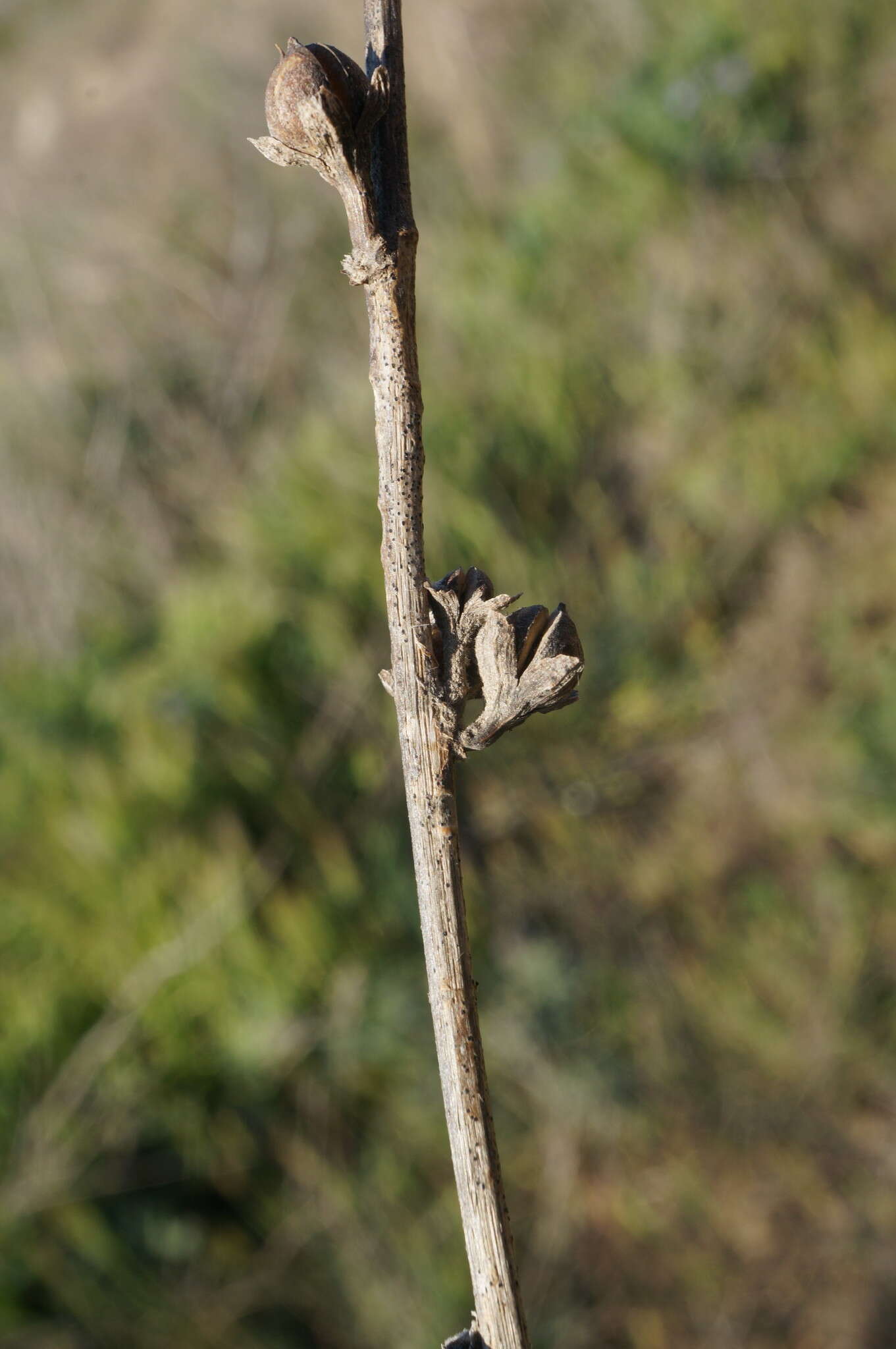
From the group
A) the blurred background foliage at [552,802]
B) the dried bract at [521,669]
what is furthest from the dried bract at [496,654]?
the blurred background foliage at [552,802]

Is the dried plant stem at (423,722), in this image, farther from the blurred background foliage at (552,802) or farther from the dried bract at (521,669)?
the blurred background foliage at (552,802)

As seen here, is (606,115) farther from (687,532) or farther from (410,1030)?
(410,1030)

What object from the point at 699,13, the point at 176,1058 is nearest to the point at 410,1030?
the point at 176,1058

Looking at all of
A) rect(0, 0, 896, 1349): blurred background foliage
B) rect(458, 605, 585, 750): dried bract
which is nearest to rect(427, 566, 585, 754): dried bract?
rect(458, 605, 585, 750): dried bract

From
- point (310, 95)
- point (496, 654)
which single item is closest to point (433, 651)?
point (496, 654)

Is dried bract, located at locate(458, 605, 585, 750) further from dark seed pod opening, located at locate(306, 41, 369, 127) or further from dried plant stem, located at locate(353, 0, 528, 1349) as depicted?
dark seed pod opening, located at locate(306, 41, 369, 127)

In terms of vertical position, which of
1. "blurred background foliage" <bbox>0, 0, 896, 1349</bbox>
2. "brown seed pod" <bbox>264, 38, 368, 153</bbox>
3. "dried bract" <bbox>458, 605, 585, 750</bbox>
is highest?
"blurred background foliage" <bbox>0, 0, 896, 1349</bbox>
